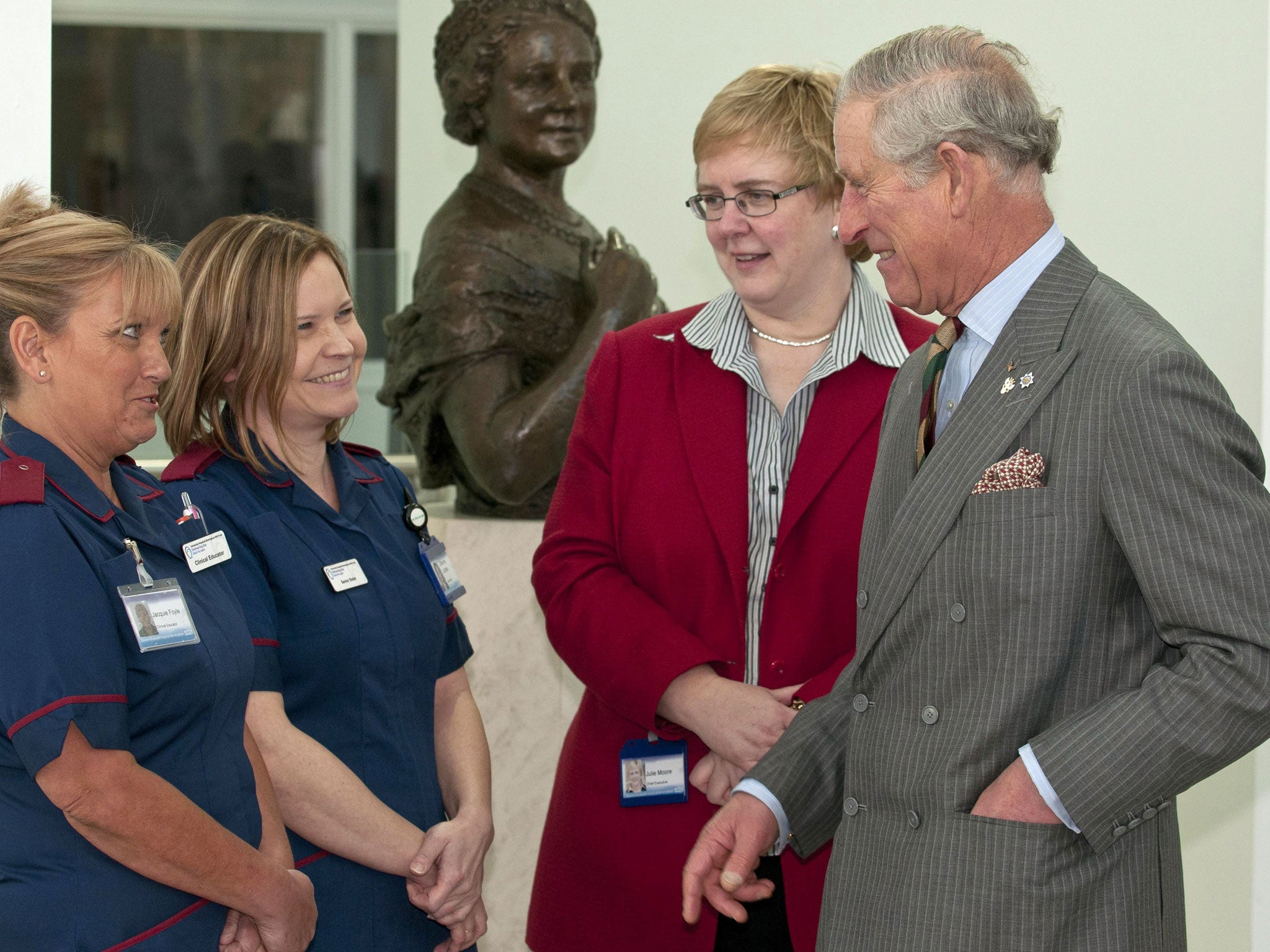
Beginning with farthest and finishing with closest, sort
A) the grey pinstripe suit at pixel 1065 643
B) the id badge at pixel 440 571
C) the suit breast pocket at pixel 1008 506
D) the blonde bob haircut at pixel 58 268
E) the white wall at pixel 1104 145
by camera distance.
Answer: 1. the white wall at pixel 1104 145
2. the id badge at pixel 440 571
3. the blonde bob haircut at pixel 58 268
4. the suit breast pocket at pixel 1008 506
5. the grey pinstripe suit at pixel 1065 643

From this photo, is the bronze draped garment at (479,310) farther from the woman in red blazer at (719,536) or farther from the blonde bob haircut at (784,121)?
the blonde bob haircut at (784,121)

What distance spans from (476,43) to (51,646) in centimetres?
240

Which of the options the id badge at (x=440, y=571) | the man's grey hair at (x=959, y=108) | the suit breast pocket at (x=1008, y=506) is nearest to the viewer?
the suit breast pocket at (x=1008, y=506)

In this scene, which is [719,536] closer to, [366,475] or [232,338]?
[366,475]

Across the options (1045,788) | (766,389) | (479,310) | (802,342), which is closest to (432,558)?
(766,389)

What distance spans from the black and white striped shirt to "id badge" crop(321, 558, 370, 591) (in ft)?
2.13

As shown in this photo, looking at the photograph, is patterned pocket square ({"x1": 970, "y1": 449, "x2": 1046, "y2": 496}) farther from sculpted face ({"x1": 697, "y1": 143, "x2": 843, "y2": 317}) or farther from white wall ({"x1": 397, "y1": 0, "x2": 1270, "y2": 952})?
white wall ({"x1": 397, "y1": 0, "x2": 1270, "y2": 952})

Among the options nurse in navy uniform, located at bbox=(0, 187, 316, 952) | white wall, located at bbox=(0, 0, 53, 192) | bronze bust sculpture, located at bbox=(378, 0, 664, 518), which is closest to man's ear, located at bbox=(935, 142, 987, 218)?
nurse in navy uniform, located at bbox=(0, 187, 316, 952)

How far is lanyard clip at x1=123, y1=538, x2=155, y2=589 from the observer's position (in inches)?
68.0

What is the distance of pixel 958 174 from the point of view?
164cm

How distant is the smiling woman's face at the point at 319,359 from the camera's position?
2.25m

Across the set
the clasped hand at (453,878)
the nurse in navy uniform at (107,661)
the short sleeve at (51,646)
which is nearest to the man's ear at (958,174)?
the nurse in navy uniform at (107,661)

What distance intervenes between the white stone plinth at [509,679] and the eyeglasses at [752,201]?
142 centimetres

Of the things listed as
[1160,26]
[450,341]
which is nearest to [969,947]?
[450,341]
